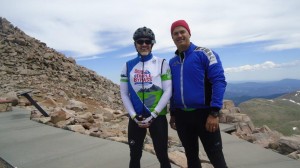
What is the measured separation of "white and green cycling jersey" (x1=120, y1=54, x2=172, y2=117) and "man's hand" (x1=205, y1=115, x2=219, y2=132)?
0.68m

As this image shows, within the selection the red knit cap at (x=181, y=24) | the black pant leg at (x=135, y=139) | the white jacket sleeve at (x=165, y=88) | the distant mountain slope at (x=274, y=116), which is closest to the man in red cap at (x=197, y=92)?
the red knit cap at (x=181, y=24)

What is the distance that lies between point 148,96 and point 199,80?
0.80 metres

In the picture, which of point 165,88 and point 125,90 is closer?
point 165,88

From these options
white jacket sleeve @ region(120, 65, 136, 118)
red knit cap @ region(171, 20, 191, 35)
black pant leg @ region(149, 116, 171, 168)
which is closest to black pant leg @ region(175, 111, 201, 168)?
black pant leg @ region(149, 116, 171, 168)

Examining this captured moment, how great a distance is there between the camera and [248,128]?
1244 cm

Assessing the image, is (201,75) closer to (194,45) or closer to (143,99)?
(194,45)

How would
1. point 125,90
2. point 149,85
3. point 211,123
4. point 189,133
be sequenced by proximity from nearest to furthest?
point 211,123
point 149,85
point 189,133
point 125,90

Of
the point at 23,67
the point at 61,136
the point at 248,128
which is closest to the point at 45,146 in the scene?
the point at 61,136

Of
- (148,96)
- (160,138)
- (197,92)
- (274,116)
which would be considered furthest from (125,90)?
(274,116)

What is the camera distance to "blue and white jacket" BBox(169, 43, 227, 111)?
4434mm

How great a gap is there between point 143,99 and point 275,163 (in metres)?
4.27

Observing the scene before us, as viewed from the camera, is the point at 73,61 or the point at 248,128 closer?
the point at 248,128

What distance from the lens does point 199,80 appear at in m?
4.53

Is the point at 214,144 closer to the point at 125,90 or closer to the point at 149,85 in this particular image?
the point at 149,85
